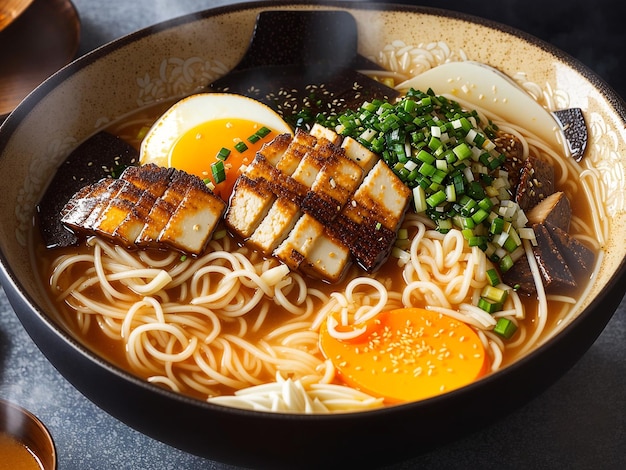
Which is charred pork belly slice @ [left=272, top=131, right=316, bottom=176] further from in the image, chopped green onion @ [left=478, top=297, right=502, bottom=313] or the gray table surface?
the gray table surface

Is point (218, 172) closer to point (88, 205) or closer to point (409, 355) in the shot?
point (88, 205)

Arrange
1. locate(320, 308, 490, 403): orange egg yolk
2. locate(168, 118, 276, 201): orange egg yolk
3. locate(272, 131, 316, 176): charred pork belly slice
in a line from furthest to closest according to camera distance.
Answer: locate(168, 118, 276, 201): orange egg yolk < locate(272, 131, 316, 176): charred pork belly slice < locate(320, 308, 490, 403): orange egg yolk

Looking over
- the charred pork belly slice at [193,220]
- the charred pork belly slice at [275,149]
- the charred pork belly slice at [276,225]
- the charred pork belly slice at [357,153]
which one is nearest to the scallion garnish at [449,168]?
the charred pork belly slice at [357,153]

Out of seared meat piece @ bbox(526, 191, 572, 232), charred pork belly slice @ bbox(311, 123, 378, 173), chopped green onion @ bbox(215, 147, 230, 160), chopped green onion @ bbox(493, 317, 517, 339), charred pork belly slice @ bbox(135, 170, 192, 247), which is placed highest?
seared meat piece @ bbox(526, 191, 572, 232)

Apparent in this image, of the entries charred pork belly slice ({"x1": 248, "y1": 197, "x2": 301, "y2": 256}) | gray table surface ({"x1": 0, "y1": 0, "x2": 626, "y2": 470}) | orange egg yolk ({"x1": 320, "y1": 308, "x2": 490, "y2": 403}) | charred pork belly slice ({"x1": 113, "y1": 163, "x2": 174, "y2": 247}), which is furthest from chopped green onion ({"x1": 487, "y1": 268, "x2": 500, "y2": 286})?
charred pork belly slice ({"x1": 113, "y1": 163, "x2": 174, "y2": 247})

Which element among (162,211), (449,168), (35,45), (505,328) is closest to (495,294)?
(505,328)
